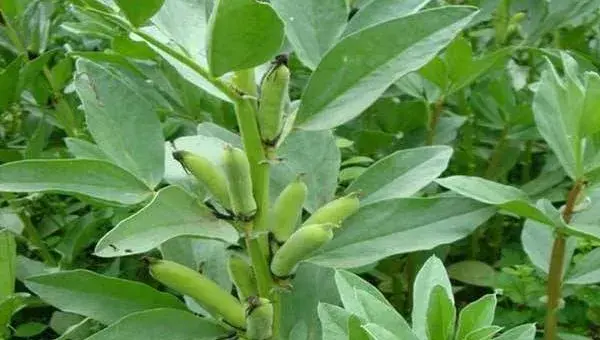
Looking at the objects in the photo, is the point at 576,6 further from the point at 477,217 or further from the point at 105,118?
the point at 105,118

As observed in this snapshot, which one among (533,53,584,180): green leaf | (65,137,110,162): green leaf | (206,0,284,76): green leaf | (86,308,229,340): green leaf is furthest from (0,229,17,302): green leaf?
(533,53,584,180): green leaf

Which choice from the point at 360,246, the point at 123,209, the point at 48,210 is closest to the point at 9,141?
the point at 48,210

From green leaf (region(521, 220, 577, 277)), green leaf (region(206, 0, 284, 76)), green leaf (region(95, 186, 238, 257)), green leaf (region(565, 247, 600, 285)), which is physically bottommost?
green leaf (region(565, 247, 600, 285))

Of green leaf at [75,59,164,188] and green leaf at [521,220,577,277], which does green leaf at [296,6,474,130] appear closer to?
green leaf at [75,59,164,188]

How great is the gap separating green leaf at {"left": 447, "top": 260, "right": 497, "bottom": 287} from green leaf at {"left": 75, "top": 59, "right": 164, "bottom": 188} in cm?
43

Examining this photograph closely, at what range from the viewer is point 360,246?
0.73m

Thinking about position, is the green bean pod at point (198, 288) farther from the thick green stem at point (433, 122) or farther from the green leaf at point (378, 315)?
the thick green stem at point (433, 122)

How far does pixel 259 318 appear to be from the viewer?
681 millimetres

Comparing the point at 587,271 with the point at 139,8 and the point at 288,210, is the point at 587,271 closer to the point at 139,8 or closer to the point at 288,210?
the point at 288,210

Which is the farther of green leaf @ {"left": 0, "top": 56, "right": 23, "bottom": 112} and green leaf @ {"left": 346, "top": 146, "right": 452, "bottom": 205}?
green leaf @ {"left": 0, "top": 56, "right": 23, "bottom": 112}

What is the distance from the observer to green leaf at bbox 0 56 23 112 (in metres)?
1.08

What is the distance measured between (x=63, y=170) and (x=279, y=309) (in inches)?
7.1

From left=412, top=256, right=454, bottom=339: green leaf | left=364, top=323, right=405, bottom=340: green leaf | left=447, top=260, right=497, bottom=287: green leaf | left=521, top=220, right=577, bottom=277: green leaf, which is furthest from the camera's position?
left=447, top=260, right=497, bottom=287: green leaf

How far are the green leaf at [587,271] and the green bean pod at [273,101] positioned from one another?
12.5 inches
